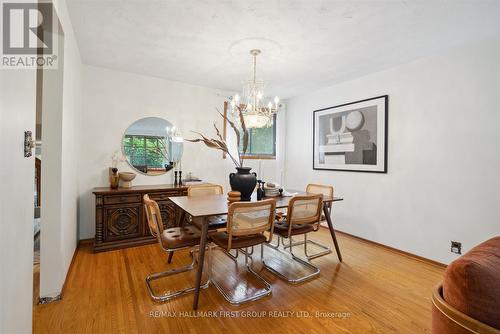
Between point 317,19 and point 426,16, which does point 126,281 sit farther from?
point 426,16

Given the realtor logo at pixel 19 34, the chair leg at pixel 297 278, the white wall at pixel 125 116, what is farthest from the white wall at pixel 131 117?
the chair leg at pixel 297 278

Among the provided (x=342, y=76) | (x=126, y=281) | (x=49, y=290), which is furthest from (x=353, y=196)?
(x=49, y=290)

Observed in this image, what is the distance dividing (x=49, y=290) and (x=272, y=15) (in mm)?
3010

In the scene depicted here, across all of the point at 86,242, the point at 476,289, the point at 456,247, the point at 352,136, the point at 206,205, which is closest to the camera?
the point at 476,289

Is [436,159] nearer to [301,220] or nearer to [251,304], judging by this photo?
[301,220]

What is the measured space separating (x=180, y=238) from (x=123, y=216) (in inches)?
55.6

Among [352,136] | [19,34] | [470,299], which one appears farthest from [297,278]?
[19,34]

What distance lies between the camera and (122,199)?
10.4 ft

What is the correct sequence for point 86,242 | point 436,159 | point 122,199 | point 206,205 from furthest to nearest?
point 86,242 → point 122,199 → point 436,159 → point 206,205

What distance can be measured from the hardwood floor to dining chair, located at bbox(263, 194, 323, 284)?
0.10 metres

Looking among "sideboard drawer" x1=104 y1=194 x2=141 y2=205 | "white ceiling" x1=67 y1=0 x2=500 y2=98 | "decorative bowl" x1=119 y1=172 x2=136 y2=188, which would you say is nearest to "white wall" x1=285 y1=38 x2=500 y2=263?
"white ceiling" x1=67 y1=0 x2=500 y2=98

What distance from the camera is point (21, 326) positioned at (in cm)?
112

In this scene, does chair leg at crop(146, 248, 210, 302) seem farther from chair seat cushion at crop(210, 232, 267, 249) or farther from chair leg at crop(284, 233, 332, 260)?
chair leg at crop(284, 233, 332, 260)

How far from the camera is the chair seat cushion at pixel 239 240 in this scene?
2111 mm
